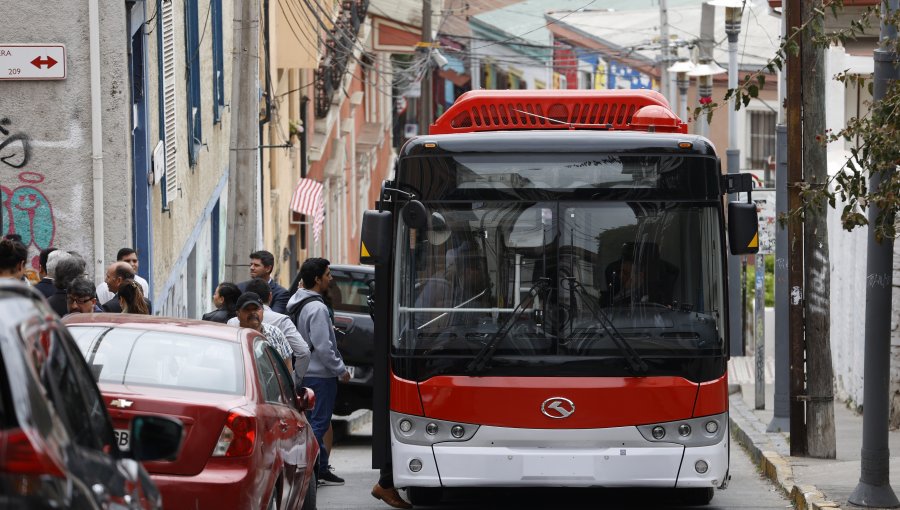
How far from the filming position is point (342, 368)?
39.7 ft

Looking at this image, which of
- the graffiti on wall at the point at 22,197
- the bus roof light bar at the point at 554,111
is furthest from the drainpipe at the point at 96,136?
the bus roof light bar at the point at 554,111

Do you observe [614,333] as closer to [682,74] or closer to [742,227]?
[742,227]

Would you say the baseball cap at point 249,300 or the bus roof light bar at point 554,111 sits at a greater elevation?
the bus roof light bar at point 554,111

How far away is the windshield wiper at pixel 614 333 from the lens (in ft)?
33.1

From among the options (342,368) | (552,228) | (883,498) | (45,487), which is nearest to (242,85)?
(342,368)

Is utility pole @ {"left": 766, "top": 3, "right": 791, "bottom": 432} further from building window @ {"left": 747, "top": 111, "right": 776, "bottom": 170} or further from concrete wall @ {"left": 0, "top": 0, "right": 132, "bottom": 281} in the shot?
building window @ {"left": 747, "top": 111, "right": 776, "bottom": 170}

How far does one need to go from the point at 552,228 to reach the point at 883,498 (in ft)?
9.57

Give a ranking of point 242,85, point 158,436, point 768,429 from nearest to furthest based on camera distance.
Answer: point 158,436
point 768,429
point 242,85

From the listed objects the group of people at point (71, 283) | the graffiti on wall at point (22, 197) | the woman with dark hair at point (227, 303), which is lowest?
the woman with dark hair at point (227, 303)

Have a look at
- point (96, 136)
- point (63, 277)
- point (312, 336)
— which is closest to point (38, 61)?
point (96, 136)

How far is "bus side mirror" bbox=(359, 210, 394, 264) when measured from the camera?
33.1ft

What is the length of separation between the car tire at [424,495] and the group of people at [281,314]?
0.55ft

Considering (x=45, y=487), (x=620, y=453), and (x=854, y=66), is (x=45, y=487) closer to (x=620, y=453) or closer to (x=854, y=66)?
(x=620, y=453)

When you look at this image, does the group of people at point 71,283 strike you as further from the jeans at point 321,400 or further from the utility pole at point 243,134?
the utility pole at point 243,134
